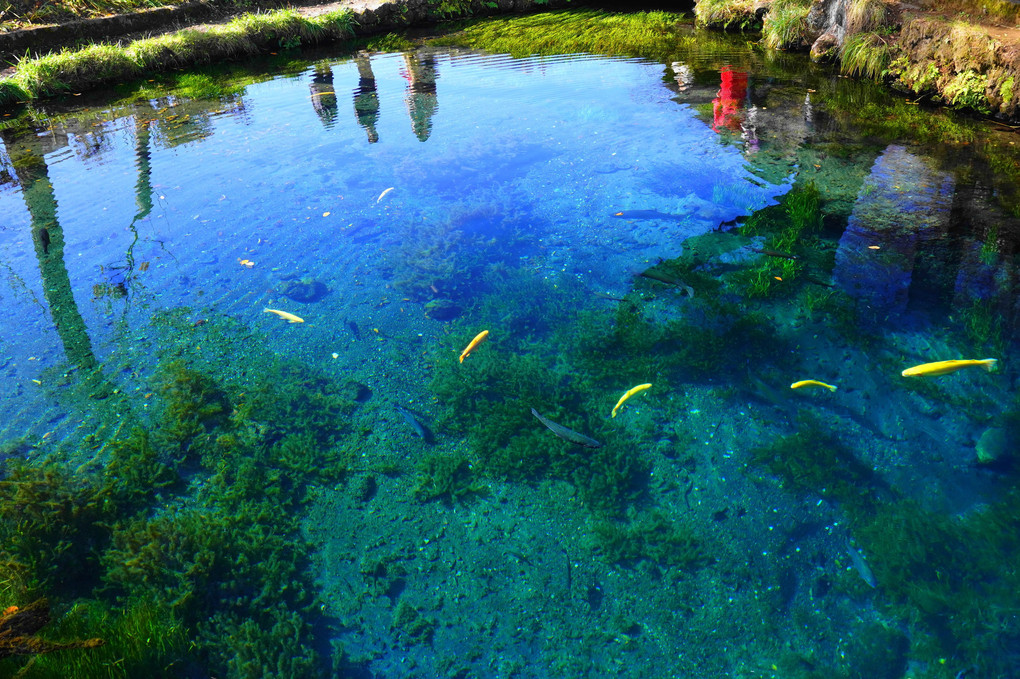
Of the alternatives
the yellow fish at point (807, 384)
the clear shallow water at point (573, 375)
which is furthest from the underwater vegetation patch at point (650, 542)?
the yellow fish at point (807, 384)

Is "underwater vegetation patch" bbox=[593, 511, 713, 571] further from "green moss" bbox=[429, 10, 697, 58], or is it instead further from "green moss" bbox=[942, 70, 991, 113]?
"green moss" bbox=[429, 10, 697, 58]

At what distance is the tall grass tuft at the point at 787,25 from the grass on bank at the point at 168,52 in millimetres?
10282

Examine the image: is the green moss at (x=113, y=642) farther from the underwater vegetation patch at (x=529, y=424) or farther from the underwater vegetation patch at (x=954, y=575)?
the underwater vegetation patch at (x=954, y=575)

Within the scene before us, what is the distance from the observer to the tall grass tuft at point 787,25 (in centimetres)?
1124

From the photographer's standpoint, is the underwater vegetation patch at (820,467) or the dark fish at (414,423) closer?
the underwater vegetation patch at (820,467)

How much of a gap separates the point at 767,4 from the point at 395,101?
8659mm

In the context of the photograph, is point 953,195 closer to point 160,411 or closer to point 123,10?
point 160,411

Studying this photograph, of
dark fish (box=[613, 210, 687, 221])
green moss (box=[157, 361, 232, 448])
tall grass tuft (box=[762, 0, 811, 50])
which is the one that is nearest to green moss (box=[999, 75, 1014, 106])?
tall grass tuft (box=[762, 0, 811, 50])

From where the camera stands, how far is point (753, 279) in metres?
5.02

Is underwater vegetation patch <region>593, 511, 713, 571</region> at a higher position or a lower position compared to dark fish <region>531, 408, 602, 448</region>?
lower

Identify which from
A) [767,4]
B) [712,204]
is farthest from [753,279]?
[767,4]

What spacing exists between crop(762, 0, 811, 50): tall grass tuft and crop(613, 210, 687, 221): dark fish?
7.91 meters

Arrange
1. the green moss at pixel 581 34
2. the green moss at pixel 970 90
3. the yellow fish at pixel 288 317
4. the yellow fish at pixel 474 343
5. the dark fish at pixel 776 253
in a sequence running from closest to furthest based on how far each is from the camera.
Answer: the yellow fish at pixel 474 343, the yellow fish at pixel 288 317, the dark fish at pixel 776 253, the green moss at pixel 970 90, the green moss at pixel 581 34

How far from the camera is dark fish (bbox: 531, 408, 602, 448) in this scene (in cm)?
355
